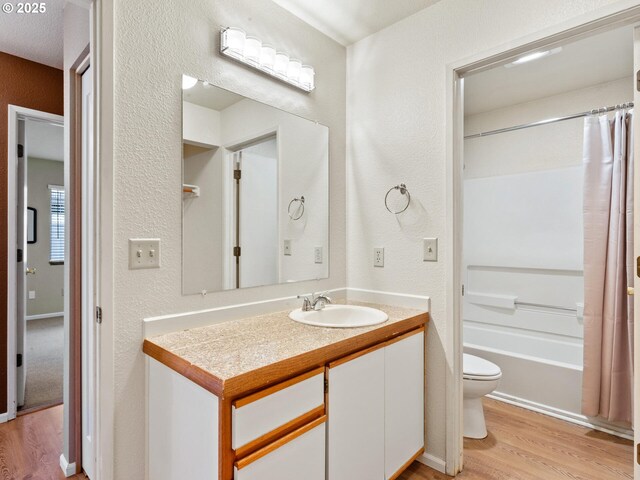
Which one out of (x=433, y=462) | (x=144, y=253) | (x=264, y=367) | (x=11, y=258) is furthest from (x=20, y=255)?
(x=433, y=462)

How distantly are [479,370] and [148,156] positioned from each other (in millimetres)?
2125

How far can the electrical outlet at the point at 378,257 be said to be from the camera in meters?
2.10

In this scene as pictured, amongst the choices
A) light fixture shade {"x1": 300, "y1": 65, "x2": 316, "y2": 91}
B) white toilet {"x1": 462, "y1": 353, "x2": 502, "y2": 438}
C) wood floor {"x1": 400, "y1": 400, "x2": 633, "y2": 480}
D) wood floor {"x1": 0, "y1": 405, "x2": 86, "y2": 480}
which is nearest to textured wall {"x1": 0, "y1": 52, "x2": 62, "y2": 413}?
wood floor {"x1": 0, "y1": 405, "x2": 86, "y2": 480}

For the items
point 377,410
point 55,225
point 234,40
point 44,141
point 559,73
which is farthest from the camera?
point 55,225

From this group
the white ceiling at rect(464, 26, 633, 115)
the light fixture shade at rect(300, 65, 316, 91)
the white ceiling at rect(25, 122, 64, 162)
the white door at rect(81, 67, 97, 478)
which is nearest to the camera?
the white door at rect(81, 67, 97, 478)

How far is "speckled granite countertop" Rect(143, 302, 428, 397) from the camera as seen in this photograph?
3.40 feet

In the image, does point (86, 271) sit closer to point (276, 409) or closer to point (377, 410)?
point (276, 409)

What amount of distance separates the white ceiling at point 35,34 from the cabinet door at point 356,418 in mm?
2390

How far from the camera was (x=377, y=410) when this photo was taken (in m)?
1.52

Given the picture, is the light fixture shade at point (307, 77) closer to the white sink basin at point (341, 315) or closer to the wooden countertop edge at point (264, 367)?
the white sink basin at point (341, 315)

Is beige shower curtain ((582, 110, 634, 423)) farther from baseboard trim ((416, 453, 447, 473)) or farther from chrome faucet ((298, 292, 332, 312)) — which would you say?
chrome faucet ((298, 292, 332, 312))

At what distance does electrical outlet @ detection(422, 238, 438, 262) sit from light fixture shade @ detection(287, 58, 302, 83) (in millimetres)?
1114

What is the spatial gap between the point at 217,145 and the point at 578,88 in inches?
112

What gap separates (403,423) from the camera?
1692mm
